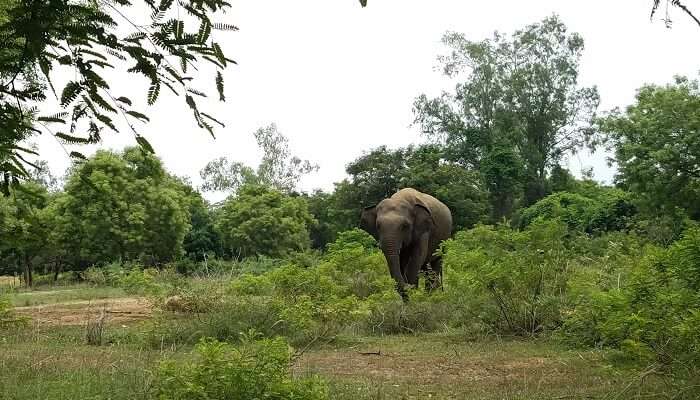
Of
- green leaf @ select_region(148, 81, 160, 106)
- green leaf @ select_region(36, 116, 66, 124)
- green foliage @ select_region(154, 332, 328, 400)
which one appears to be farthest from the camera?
green foliage @ select_region(154, 332, 328, 400)

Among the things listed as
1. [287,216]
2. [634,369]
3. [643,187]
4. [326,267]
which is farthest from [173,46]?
[287,216]

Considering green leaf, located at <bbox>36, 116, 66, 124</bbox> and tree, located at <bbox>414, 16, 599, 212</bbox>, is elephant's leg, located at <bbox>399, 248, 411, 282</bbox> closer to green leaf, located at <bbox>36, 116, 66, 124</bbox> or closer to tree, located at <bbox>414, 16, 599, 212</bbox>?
green leaf, located at <bbox>36, 116, 66, 124</bbox>

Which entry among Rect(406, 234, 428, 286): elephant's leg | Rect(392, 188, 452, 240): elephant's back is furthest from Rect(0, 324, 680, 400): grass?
Rect(392, 188, 452, 240): elephant's back

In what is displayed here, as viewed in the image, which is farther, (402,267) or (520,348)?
(402,267)

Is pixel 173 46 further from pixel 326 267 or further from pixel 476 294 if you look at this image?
pixel 326 267

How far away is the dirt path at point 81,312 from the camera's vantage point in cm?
1416

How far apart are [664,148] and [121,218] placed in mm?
24510

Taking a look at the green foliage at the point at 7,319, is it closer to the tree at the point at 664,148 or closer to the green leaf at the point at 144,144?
the green leaf at the point at 144,144

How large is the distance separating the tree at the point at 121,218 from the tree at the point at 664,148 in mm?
20530

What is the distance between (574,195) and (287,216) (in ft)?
62.7

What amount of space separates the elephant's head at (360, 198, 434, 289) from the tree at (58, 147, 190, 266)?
61.0 ft

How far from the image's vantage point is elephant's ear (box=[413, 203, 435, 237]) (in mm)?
17344

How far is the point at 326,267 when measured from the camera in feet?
53.9

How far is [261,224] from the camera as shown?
45656 millimetres
